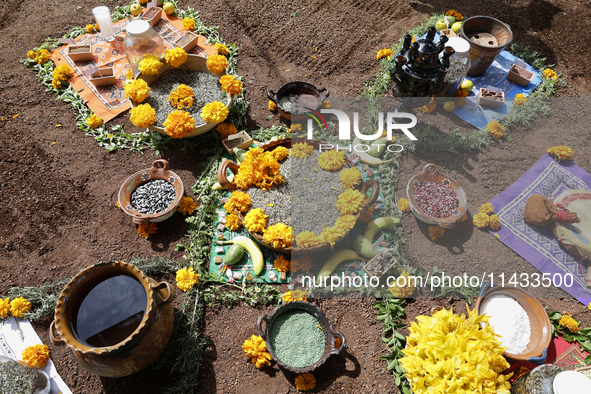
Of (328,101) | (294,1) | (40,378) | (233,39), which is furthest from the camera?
(294,1)

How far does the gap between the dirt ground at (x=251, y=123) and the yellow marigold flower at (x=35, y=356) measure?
0.35 feet

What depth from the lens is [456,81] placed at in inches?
185

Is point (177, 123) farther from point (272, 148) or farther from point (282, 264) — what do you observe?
point (282, 264)

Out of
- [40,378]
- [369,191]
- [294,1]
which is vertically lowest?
[40,378]

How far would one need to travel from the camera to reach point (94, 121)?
4812 mm

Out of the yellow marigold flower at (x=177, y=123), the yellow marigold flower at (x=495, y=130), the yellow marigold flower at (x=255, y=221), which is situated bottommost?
the yellow marigold flower at (x=255, y=221)

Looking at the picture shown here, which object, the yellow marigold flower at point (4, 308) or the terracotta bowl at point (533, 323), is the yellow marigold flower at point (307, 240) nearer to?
the terracotta bowl at point (533, 323)

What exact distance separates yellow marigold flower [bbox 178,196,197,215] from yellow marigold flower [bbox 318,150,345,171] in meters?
1.58

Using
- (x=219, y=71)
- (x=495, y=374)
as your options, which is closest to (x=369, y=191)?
(x=495, y=374)

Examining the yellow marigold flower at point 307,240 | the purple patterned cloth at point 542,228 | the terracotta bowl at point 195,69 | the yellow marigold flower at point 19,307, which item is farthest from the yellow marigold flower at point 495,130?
the yellow marigold flower at point 19,307

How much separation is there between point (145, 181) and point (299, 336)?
255cm

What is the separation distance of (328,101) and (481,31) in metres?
2.62

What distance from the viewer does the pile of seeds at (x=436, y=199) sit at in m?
3.88

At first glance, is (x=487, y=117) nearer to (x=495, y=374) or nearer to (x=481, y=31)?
(x=481, y=31)
